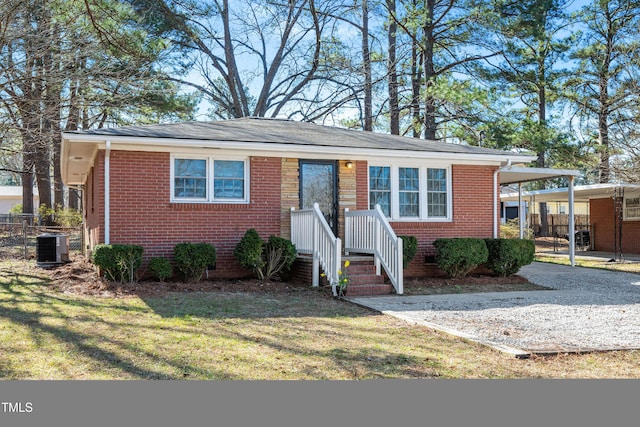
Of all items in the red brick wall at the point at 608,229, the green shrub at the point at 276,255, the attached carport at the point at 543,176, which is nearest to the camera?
the green shrub at the point at 276,255

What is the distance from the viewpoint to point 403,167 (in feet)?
46.8

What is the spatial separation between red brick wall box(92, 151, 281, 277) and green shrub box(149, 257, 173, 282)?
0.54 meters

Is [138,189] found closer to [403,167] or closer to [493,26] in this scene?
[403,167]

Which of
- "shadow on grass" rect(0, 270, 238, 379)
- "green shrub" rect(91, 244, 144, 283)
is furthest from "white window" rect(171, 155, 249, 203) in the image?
"shadow on grass" rect(0, 270, 238, 379)

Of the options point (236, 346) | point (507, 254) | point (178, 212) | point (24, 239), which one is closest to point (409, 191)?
point (507, 254)

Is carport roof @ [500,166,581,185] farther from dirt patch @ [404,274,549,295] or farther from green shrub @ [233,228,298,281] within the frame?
green shrub @ [233,228,298,281]

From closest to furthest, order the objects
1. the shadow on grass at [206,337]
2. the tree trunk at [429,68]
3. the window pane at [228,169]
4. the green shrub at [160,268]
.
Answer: the shadow on grass at [206,337] < the green shrub at [160,268] < the window pane at [228,169] < the tree trunk at [429,68]

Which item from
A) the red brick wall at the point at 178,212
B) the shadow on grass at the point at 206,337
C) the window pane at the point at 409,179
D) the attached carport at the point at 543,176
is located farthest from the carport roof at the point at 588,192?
the shadow on grass at the point at 206,337

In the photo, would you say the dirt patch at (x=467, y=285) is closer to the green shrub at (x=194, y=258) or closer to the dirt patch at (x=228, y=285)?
the dirt patch at (x=228, y=285)

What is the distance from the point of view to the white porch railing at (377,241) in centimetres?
1141

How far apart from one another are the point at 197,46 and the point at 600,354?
22.5 m

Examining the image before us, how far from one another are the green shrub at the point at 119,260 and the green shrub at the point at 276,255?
8.14 feet

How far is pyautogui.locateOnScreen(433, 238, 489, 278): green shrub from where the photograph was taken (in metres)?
13.1

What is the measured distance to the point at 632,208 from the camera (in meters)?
23.4
